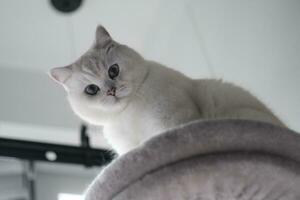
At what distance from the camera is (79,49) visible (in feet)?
7.62

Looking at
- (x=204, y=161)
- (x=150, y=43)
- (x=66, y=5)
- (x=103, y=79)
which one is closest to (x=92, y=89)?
(x=103, y=79)

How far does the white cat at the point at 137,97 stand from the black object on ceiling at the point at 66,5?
923mm

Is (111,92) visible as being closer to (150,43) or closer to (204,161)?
(204,161)

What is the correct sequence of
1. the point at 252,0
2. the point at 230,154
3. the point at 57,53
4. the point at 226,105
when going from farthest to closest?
the point at 57,53, the point at 252,0, the point at 226,105, the point at 230,154

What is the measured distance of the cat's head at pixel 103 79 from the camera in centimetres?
107

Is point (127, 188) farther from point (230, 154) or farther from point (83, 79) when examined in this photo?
point (83, 79)

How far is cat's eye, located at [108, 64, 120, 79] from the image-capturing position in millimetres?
1103

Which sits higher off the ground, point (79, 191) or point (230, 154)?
point (79, 191)

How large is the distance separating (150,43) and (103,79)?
4.09 ft

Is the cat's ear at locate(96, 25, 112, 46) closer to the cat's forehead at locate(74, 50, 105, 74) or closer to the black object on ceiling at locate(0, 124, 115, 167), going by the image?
the cat's forehead at locate(74, 50, 105, 74)

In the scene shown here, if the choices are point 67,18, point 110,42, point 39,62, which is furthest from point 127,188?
point 39,62

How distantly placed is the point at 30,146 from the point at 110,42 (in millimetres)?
776

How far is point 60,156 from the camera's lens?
1825 mm

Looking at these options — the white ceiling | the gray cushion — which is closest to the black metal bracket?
the white ceiling
